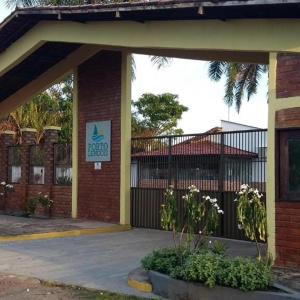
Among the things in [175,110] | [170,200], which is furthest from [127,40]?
[175,110]

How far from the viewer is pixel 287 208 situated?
9.23 meters

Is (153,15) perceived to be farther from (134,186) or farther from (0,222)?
(0,222)

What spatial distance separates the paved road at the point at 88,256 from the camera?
30.5ft

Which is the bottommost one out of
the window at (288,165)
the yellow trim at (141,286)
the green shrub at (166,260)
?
the yellow trim at (141,286)

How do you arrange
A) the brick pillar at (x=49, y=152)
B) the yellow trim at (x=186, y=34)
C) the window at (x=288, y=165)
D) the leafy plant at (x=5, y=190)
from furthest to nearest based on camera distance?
the leafy plant at (x=5, y=190)
the brick pillar at (x=49, y=152)
the yellow trim at (x=186, y=34)
the window at (x=288, y=165)

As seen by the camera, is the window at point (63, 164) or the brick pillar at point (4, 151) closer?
the window at point (63, 164)

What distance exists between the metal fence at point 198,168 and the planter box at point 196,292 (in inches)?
219

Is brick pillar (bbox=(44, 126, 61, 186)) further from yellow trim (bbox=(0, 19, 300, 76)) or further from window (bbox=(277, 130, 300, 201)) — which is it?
window (bbox=(277, 130, 300, 201))

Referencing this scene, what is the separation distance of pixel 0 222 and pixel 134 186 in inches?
161

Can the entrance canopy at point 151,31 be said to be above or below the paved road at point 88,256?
above

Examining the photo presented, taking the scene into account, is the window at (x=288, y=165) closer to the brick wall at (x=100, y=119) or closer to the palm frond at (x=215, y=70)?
the brick wall at (x=100, y=119)

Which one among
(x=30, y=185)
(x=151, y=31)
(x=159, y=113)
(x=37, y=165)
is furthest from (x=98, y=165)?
(x=159, y=113)

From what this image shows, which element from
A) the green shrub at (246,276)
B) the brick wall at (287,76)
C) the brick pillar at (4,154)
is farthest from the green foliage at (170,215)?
the brick pillar at (4,154)

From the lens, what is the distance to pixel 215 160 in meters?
14.1
